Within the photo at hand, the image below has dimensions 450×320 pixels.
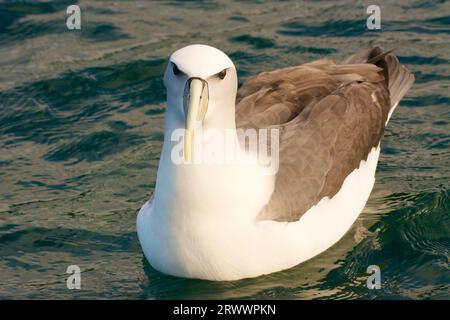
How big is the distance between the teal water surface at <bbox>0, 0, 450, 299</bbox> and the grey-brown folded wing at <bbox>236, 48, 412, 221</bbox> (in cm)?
61

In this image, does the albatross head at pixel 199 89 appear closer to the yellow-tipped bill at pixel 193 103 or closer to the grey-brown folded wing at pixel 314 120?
the yellow-tipped bill at pixel 193 103

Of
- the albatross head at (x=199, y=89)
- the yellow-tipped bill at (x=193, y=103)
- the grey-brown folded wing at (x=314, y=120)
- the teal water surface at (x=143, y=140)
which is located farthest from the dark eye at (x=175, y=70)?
the teal water surface at (x=143, y=140)

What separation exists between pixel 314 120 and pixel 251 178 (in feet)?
3.66

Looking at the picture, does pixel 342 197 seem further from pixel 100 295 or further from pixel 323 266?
pixel 100 295

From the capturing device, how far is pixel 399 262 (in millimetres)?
9242

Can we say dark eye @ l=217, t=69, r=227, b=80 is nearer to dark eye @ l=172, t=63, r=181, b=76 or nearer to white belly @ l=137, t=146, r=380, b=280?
dark eye @ l=172, t=63, r=181, b=76

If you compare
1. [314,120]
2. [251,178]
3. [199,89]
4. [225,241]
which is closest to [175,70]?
[199,89]

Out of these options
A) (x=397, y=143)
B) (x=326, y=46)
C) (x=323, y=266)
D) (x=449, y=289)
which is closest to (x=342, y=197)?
(x=323, y=266)

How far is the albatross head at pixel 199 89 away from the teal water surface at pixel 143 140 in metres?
1.33

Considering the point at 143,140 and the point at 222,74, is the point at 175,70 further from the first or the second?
the point at 143,140

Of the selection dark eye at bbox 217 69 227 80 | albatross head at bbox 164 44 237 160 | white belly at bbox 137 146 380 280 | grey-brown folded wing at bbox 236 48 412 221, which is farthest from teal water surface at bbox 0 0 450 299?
dark eye at bbox 217 69 227 80

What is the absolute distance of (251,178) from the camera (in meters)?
8.51

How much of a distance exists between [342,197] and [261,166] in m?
1.06

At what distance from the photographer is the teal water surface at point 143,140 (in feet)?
29.7
